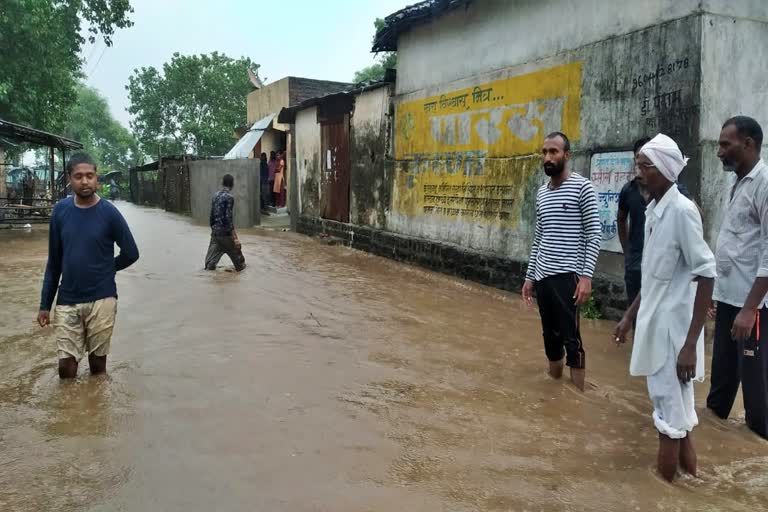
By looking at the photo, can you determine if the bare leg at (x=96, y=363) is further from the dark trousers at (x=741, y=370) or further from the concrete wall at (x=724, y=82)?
the concrete wall at (x=724, y=82)

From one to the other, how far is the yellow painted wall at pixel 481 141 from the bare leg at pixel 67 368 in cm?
552

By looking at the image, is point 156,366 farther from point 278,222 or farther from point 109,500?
point 278,222

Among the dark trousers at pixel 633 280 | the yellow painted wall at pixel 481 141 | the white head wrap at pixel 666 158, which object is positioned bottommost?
the dark trousers at pixel 633 280

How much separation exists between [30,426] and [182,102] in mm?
41453

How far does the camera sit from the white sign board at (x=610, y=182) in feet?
21.0

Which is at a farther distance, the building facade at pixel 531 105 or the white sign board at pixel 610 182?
the white sign board at pixel 610 182

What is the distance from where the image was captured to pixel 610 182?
6.55m

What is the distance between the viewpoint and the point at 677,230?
2.91 meters

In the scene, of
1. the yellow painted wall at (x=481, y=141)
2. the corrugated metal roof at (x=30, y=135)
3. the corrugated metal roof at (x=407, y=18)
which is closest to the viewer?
the yellow painted wall at (x=481, y=141)

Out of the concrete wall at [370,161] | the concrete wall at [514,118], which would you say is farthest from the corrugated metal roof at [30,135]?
the concrete wall at [514,118]

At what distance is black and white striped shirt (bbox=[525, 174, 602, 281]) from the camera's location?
420 centimetres

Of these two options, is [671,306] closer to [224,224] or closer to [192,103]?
[224,224]

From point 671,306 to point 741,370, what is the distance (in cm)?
117

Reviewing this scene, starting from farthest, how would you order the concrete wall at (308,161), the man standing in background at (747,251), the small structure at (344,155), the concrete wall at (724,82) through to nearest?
1. the concrete wall at (308,161)
2. the small structure at (344,155)
3. the concrete wall at (724,82)
4. the man standing in background at (747,251)
